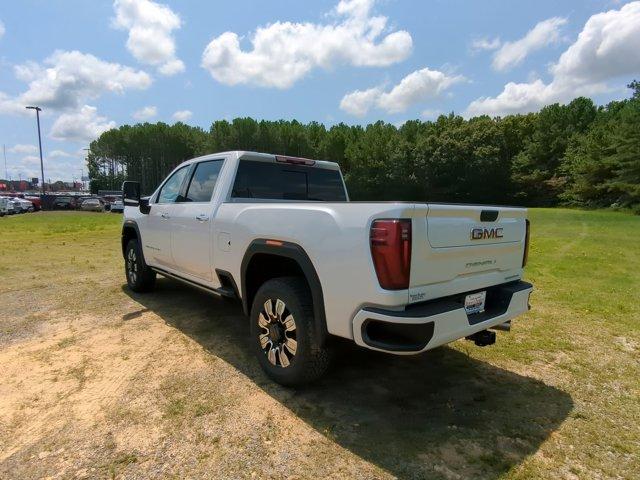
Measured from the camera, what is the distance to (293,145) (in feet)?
184

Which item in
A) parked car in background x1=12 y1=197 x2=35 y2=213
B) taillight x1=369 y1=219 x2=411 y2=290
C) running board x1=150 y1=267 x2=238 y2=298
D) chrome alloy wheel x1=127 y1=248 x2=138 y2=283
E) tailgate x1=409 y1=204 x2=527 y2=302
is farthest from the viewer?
parked car in background x1=12 y1=197 x2=35 y2=213

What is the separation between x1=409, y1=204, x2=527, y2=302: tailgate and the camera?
2.59 metres

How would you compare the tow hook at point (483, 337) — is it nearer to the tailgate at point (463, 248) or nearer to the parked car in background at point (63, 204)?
the tailgate at point (463, 248)

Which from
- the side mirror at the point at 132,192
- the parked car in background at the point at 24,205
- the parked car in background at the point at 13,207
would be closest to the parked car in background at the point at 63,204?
the parked car in background at the point at 24,205

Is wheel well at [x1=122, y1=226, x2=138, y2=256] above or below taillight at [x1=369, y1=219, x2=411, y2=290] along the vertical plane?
below

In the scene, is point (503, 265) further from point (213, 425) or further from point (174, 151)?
point (174, 151)

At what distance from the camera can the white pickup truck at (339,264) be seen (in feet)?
8.32

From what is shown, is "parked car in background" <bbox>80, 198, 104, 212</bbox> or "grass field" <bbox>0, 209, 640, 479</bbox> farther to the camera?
"parked car in background" <bbox>80, 198, 104, 212</bbox>

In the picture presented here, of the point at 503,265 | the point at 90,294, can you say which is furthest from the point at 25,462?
the point at 90,294

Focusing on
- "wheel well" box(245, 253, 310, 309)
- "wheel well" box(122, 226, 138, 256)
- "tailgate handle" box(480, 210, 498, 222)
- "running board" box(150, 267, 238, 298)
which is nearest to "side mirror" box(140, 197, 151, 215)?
"wheel well" box(122, 226, 138, 256)

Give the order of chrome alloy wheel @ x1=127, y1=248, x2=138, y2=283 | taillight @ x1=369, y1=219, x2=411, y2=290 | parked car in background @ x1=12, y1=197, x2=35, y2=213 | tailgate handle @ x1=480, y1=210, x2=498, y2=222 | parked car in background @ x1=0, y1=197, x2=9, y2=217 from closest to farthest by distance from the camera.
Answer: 1. taillight @ x1=369, y1=219, x2=411, y2=290
2. tailgate handle @ x1=480, y1=210, x2=498, y2=222
3. chrome alloy wheel @ x1=127, y1=248, x2=138, y2=283
4. parked car in background @ x1=0, y1=197, x2=9, y2=217
5. parked car in background @ x1=12, y1=197, x2=35, y2=213

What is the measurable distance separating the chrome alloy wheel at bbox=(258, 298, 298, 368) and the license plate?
1257mm

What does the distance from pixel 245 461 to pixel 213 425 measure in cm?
45

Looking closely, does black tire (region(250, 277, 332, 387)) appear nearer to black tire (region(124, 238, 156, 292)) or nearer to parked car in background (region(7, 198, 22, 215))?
black tire (region(124, 238, 156, 292))
